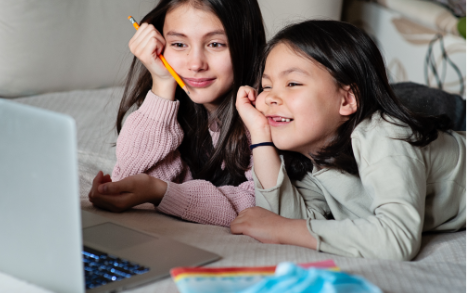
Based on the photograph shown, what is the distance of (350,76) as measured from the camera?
39.3 inches

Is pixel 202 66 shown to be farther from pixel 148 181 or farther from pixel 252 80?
pixel 148 181

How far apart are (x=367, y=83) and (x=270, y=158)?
0.25 meters

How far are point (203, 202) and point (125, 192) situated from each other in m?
0.17

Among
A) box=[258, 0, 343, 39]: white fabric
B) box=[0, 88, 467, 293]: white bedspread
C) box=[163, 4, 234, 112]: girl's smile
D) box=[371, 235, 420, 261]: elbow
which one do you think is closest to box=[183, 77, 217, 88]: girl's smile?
box=[163, 4, 234, 112]: girl's smile

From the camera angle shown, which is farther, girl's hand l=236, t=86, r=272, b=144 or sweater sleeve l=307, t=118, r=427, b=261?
girl's hand l=236, t=86, r=272, b=144

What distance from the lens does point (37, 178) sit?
0.51 meters

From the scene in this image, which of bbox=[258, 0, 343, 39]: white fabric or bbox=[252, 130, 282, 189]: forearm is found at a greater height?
bbox=[258, 0, 343, 39]: white fabric

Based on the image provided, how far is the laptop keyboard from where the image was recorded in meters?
0.58

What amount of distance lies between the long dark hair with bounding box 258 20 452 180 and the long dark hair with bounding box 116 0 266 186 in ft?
0.60

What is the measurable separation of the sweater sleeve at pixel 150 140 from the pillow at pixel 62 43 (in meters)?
0.47

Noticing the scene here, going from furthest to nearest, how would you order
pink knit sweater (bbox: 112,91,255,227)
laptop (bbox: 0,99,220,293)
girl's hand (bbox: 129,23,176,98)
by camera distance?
girl's hand (bbox: 129,23,176,98) < pink knit sweater (bbox: 112,91,255,227) < laptop (bbox: 0,99,220,293)

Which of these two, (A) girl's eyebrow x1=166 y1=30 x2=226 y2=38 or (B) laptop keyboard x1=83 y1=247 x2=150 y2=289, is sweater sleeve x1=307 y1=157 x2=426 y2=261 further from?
(A) girl's eyebrow x1=166 y1=30 x2=226 y2=38

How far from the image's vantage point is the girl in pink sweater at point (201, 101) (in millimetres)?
1151

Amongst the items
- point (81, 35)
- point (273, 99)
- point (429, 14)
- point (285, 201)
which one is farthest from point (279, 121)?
point (429, 14)
